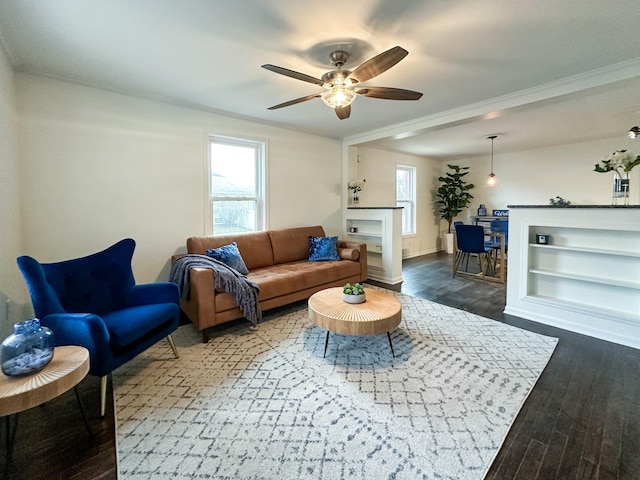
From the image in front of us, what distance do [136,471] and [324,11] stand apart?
2.77m

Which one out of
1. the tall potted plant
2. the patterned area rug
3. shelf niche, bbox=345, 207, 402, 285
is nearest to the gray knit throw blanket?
the patterned area rug

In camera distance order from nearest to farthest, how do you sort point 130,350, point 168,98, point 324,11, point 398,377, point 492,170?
point 324,11
point 130,350
point 398,377
point 168,98
point 492,170

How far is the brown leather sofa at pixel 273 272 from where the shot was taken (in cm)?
269

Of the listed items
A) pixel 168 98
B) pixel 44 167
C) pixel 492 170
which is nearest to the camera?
pixel 44 167

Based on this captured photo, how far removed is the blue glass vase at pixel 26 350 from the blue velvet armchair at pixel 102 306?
232 mm

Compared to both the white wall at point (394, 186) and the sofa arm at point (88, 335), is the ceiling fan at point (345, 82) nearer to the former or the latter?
the sofa arm at point (88, 335)

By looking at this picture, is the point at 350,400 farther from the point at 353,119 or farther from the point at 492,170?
the point at 492,170

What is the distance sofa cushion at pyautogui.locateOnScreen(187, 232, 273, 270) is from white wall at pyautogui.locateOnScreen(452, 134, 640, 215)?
17.6 feet

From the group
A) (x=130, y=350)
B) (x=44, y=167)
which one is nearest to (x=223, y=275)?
(x=130, y=350)

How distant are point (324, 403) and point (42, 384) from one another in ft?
4.78

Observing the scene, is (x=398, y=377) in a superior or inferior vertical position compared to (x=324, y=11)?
inferior

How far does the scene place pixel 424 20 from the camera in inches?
75.1

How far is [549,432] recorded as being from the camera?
5.24 feet

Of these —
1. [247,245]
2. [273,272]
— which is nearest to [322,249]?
[273,272]
